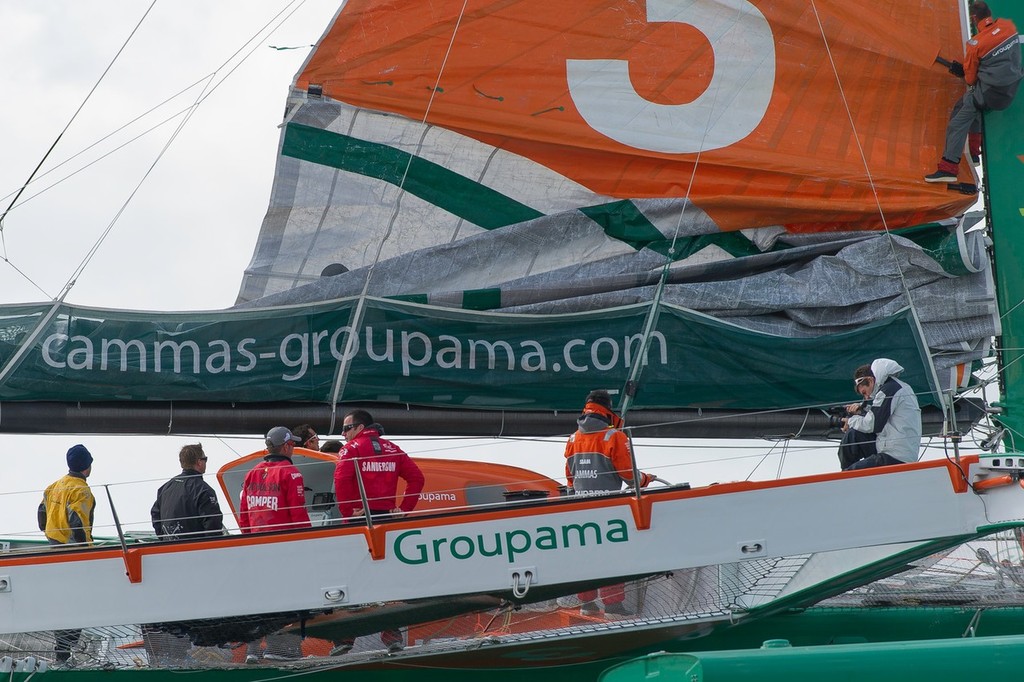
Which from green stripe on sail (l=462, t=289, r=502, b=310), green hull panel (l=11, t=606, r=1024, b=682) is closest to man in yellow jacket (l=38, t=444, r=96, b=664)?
green hull panel (l=11, t=606, r=1024, b=682)

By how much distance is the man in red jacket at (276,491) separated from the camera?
19.1ft

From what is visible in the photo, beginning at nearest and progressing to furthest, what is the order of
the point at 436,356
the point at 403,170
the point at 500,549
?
the point at 500,549
the point at 436,356
the point at 403,170

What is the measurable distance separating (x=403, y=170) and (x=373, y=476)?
2.35 meters

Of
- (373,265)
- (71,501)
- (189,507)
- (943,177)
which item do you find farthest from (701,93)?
(71,501)

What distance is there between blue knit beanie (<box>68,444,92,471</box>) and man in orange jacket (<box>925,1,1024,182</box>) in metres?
4.83

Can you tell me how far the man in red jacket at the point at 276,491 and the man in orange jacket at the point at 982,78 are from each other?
4.06m

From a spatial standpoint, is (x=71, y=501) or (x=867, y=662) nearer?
(x=867, y=662)

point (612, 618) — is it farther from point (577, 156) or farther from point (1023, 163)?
point (1023, 163)

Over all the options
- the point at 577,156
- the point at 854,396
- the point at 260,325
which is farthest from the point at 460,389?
the point at 854,396

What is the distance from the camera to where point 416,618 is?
222 inches

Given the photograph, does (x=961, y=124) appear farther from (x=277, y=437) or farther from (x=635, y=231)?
(x=277, y=437)

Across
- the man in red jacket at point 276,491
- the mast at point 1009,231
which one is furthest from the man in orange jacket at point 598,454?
the mast at point 1009,231

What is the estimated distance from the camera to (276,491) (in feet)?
19.1

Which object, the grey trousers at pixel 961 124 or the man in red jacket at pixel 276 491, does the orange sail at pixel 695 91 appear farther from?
the man in red jacket at pixel 276 491
